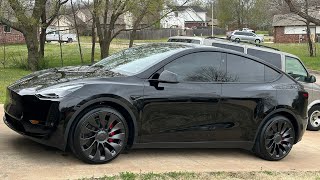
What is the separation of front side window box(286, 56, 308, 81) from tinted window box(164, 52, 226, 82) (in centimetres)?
477

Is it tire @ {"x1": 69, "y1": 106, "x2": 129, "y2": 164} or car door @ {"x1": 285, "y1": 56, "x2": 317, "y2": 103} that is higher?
car door @ {"x1": 285, "y1": 56, "x2": 317, "y2": 103}

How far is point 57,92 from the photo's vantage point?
5426 millimetres

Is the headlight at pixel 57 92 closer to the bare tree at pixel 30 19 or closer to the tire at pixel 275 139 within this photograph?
the tire at pixel 275 139

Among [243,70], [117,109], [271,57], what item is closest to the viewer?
[117,109]

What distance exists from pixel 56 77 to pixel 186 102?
1.68 meters

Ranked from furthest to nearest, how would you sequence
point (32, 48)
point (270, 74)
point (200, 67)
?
point (32, 48) < point (270, 74) < point (200, 67)

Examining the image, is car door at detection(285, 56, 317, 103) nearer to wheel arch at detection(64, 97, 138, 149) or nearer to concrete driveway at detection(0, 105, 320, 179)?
concrete driveway at detection(0, 105, 320, 179)

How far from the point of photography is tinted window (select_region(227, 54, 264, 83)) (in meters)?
6.57

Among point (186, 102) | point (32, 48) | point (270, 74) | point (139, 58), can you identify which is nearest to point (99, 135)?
point (186, 102)

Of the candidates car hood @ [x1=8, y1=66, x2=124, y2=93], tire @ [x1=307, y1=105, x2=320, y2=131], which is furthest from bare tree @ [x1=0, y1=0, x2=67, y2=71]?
car hood @ [x1=8, y1=66, x2=124, y2=93]

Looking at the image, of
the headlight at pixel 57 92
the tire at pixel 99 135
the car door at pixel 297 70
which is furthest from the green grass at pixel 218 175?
the car door at pixel 297 70

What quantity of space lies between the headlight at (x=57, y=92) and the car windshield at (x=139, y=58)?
0.83m

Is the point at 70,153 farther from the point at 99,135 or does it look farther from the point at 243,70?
the point at 243,70

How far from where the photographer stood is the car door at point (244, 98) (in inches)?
250
